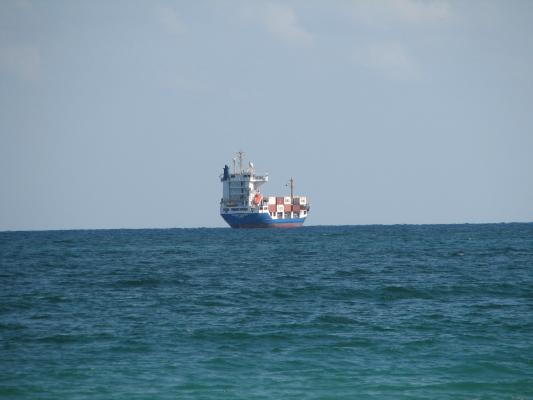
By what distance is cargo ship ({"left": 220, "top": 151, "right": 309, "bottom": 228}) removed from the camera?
169 m

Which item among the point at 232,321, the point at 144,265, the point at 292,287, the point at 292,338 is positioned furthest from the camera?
the point at 144,265

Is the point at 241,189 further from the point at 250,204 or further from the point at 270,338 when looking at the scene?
the point at 270,338

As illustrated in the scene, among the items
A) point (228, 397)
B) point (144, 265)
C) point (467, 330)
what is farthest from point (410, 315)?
point (144, 265)

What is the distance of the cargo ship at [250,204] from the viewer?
169 meters

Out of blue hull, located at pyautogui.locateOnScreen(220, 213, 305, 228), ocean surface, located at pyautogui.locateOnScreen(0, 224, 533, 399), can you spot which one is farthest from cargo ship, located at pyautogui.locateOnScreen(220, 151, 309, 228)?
ocean surface, located at pyautogui.locateOnScreen(0, 224, 533, 399)

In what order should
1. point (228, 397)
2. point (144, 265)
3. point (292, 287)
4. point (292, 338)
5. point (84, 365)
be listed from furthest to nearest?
point (144, 265)
point (292, 287)
point (292, 338)
point (84, 365)
point (228, 397)

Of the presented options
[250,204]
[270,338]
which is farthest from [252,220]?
[270,338]

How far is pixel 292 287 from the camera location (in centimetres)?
3850

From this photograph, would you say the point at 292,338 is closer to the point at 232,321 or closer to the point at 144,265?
the point at 232,321

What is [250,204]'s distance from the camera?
168875mm

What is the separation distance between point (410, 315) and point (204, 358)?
1070 cm

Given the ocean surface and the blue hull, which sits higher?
the blue hull

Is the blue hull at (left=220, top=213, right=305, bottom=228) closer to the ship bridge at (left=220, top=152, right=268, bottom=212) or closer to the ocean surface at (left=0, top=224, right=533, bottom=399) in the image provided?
the ship bridge at (left=220, top=152, right=268, bottom=212)

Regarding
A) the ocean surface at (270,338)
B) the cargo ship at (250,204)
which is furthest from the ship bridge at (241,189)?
the ocean surface at (270,338)
